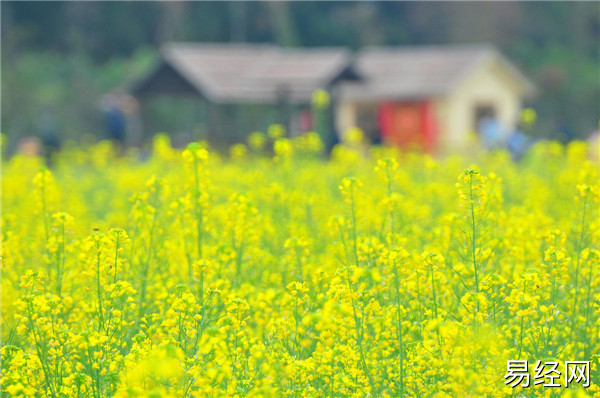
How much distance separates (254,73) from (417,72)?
788cm

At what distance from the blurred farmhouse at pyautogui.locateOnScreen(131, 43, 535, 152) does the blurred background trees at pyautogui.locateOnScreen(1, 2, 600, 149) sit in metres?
5.27

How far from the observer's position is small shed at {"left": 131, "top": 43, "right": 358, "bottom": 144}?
76.8 feet

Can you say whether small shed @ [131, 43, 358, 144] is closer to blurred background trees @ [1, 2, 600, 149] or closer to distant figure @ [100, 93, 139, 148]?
distant figure @ [100, 93, 139, 148]

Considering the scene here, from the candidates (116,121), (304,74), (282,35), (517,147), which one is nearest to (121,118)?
(116,121)

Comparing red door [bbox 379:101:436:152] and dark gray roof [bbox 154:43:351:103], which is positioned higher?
dark gray roof [bbox 154:43:351:103]

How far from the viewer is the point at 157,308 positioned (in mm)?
5352

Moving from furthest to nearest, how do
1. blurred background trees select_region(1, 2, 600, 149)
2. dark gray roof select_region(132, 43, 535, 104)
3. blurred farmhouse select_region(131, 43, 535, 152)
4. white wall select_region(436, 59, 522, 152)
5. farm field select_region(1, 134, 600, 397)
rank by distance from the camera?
blurred background trees select_region(1, 2, 600, 149) < white wall select_region(436, 59, 522, 152) < blurred farmhouse select_region(131, 43, 535, 152) < dark gray roof select_region(132, 43, 535, 104) < farm field select_region(1, 134, 600, 397)

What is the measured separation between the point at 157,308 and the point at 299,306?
3.56ft

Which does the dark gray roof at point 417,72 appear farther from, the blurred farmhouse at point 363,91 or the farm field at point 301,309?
the farm field at point 301,309

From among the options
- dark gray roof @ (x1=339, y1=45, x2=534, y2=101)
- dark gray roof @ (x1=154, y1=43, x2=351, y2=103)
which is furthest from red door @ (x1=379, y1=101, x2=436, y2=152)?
dark gray roof @ (x1=154, y1=43, x2=351, y2=103)

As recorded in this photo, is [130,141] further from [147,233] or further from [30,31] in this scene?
[147,233]

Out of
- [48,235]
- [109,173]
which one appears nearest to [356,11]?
[109,173]

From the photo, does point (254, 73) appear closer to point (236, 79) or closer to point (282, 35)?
point (236, 79)

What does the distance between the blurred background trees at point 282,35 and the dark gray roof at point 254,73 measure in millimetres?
9307
